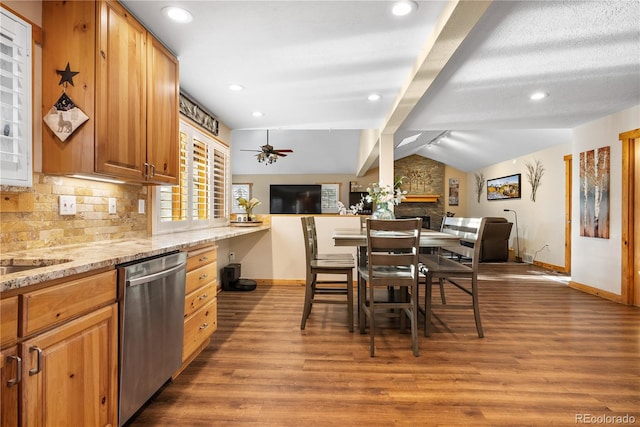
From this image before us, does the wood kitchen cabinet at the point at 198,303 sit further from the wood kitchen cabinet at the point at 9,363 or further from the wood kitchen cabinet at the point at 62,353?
the wood kitchen cabinet at the point at 9,363

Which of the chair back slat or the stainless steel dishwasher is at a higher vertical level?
the chair back slat

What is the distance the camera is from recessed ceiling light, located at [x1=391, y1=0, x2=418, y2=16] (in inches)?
75.5

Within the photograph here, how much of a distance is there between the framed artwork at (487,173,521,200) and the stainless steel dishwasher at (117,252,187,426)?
25.7ft

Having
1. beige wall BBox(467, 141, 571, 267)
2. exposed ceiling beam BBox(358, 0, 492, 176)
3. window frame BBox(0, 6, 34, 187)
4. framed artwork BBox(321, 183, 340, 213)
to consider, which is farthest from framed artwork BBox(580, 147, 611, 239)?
framed artwork BBox(321, 183, 340, 213)

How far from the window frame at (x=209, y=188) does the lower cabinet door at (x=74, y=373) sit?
60.9 inches

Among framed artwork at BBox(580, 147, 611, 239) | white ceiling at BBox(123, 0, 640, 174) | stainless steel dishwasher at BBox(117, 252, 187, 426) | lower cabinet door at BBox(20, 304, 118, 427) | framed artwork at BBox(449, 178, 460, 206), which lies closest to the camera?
lower cabinet door at BBox(20, 304, 118, 427)

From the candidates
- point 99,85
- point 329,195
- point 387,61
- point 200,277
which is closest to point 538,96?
point 387,61

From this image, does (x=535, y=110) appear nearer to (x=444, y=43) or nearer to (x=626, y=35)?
(x=626, y=35)

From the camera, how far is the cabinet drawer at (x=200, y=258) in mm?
2121

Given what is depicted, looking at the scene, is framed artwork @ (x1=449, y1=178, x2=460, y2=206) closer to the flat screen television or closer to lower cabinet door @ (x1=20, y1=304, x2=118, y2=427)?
the flat screen television

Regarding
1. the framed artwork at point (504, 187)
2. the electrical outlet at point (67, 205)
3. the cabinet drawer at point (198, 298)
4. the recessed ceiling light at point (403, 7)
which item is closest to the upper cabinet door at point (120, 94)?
the electrical outlet at point (67, 205)

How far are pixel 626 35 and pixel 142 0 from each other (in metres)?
3.29

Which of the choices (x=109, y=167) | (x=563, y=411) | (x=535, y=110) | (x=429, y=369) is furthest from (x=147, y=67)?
(x=535, y=110)

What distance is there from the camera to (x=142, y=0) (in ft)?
6.33
